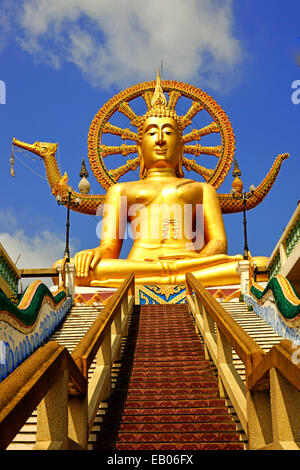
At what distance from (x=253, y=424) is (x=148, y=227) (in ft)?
33.2

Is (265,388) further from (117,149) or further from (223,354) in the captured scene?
(117,149)

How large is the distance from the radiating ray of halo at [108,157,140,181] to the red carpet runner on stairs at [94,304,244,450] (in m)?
9.64

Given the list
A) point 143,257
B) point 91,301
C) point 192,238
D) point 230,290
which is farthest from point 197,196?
point 91,301

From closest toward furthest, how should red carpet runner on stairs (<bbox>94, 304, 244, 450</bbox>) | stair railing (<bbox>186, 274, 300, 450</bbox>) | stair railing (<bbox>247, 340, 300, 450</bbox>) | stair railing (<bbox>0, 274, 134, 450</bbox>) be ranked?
1. stair railing (<bbox>0, 274, 134, 450</bbox>)
2. stair railing (<bbox>247, 340, 300, 450</bbox>)
3. stair railing (<bbox>186, 274, 300, 450</bbox>)
4. red carpet runner on stairs (<bbox>94, 304, 244, 450</bbox>)

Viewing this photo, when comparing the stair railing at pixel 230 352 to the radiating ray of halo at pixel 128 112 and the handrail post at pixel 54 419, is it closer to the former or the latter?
the handrail post at pixel 54 419

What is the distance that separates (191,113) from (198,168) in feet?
5.91

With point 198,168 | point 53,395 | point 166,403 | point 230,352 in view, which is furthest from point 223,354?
point 198,168

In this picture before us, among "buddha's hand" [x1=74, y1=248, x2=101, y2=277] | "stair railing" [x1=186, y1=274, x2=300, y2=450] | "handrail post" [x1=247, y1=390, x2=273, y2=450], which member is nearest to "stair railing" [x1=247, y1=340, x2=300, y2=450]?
"stair railing" [x1=186, y1=274, x2=300, y2=450]

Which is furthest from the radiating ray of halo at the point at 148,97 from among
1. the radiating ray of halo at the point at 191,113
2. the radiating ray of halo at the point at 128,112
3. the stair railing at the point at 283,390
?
the stair railing at the point at 283,390

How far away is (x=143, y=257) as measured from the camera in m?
12.7

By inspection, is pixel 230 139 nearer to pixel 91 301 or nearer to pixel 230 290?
pixel 230 290

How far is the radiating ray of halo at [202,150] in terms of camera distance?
1628 centimetres

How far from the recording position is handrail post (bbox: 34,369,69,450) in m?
2.78

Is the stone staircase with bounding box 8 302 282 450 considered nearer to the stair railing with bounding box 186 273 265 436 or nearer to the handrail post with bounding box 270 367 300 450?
the stair railing with bounding box 186 273 265 436
